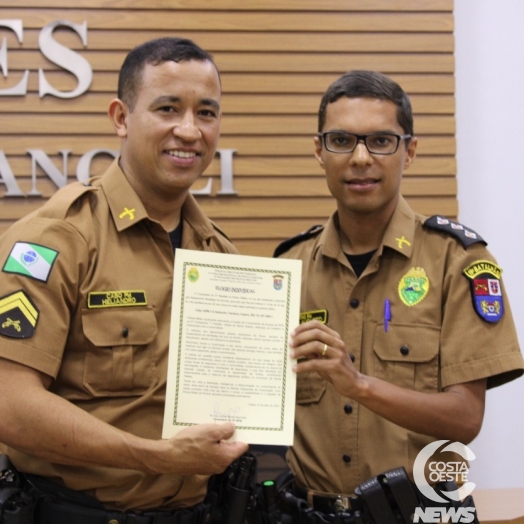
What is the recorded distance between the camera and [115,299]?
1.84 m

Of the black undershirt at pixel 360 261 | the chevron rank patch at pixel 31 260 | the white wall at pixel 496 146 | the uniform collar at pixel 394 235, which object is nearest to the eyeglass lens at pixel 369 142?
the uniform collar at pixel 394 235

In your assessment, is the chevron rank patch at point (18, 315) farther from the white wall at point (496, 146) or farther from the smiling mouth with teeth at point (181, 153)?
the white wall at point (496, 146)

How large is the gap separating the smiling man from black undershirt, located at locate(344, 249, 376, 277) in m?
0.46

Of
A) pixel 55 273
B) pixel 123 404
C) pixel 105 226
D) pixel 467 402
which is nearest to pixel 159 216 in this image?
pixel 105 226

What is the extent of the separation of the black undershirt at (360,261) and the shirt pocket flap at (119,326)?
0.66 meters

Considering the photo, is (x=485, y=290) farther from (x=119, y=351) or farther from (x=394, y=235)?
(x=119, y=351)

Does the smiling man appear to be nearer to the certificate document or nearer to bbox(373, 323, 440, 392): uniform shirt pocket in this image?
→ the certificate document

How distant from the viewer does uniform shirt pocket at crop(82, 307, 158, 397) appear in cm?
181

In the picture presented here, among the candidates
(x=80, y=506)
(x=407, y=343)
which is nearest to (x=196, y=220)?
(x=407, y=343)

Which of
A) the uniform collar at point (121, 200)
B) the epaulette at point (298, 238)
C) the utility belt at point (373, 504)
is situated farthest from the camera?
the epaulette at point (298, 238)

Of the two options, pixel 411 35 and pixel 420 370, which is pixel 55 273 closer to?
pixel 420 370

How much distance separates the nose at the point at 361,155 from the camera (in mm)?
2072

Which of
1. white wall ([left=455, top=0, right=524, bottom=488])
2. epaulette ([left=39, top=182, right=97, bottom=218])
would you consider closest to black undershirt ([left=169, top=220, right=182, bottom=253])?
epaulette ([left=39, top=182, right=97, bottom=218])

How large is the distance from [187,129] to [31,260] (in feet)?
1.77
